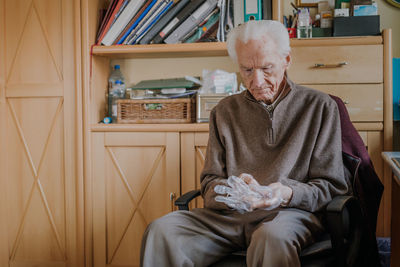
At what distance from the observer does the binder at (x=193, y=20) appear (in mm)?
2320

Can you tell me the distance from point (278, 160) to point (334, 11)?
1.01 metres

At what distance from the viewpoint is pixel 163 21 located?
92.0 inches

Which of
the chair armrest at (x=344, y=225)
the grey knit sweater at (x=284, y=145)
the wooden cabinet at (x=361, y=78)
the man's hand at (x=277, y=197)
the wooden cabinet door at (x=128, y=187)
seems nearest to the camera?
the chair armrest at (x=344, y=225)

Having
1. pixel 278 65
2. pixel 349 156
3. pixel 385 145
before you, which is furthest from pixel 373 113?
pixel 278 65

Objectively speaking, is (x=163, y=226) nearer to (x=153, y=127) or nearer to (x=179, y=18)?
(x=153, y=127)

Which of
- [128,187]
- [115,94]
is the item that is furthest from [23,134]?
[128,187]

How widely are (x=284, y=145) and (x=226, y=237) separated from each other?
15.9 inches

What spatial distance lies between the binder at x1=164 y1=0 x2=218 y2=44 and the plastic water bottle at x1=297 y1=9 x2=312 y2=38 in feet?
1.47

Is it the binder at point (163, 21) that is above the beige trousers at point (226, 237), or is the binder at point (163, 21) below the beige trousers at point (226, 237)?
above

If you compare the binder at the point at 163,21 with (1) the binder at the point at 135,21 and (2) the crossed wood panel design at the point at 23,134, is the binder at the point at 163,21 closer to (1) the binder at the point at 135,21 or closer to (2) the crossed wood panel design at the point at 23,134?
(1) the binder at the point at 135,21

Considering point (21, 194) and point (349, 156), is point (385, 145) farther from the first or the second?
point (21, 194)

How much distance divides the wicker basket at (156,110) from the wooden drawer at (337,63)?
0.57 m

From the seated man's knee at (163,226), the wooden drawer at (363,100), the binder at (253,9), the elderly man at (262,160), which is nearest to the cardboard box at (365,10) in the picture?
the wooden drawer at (363,100)

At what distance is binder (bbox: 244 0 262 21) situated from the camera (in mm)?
2244
